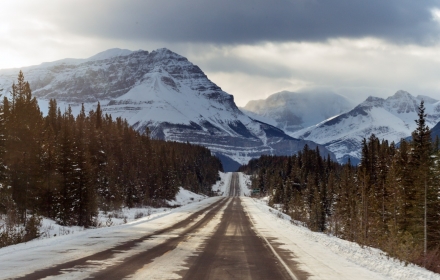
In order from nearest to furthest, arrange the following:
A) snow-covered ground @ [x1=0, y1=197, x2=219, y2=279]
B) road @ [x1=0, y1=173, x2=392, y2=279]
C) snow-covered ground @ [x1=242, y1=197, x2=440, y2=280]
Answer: road @ [x1=0, y1=173, x2=392, y2=279], snow-covered ground @ [x1=0, y1=197, x2=219, y2=279], snow-covered ground @ [x1=242, y1=197, x2=440, y2=280]

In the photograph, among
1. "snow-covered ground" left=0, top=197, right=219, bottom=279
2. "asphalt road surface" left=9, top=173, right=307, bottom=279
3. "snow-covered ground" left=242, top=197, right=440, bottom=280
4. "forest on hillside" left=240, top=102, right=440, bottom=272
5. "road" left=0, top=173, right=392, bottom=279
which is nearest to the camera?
"asphalt road surface" left=9, top=173, right=307, bottom=279

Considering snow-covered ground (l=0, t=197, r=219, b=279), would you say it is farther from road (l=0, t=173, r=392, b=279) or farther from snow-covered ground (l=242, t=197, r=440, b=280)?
snow-covered ground (l=242, t=197, r=440, b=280)

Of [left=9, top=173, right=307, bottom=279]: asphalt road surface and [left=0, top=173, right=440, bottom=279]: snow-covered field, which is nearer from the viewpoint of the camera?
[left=9, top=173, right=307, bottom=279]: asphalt road surface

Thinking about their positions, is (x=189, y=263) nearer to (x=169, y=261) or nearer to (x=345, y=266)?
(x=169, y=261)

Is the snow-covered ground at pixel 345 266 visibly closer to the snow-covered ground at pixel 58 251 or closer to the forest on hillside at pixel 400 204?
the forest on hillside at pixel 400 204

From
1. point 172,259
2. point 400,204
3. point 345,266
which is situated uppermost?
point 172,259

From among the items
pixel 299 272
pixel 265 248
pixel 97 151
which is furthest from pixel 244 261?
pixel 97 151

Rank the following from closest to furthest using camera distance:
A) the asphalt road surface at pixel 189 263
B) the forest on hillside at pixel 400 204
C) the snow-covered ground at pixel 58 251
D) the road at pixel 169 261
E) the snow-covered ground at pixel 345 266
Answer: the asphalt road surface at pixel 189 263 → the road at pixel 169 261 → the snow-covered ground at pixel 58 251 → the snow-covered ground at pixel 345 266 → the forest on hillside at pixel 400 204

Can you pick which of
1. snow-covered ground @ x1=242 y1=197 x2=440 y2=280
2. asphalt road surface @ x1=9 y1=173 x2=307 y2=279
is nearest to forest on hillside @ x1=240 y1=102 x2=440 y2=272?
snow-covered ground @ x1=242 y1=197 x2=440 y2=280

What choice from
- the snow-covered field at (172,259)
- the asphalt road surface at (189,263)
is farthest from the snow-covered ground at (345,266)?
the asphalt road surface at (189,263)

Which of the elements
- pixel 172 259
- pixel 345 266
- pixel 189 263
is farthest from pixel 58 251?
pixel 345 266

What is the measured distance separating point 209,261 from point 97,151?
52.0m

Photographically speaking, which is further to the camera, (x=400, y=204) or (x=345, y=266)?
(x=400, y=204)

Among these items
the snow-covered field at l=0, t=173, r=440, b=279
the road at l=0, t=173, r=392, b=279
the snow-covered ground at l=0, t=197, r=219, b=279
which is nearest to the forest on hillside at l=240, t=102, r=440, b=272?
the snow-covered field at l=0, t=173, r=440, b=279
